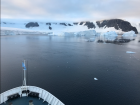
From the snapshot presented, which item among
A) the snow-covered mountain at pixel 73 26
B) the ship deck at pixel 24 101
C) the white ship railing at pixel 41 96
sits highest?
the snow-covered mountain at pixel 73 26

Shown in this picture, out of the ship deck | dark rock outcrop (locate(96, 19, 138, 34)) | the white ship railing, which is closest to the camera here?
the white ship railing

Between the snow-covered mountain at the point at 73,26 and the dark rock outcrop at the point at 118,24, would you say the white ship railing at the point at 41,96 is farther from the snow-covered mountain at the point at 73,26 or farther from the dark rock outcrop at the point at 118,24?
the dark rock outcrop at the point at 118,24

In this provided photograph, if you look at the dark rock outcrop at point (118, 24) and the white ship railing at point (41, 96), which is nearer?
the white ship railing at point (41, 96)

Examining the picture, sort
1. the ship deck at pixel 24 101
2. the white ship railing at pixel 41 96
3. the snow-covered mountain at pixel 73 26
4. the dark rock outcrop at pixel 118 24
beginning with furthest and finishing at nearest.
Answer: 1. the dark rock outcrop at pixel 118 24
2. the snow-covered mountain at pixel 73 26
3. the ship deck at pixel 24 101
4. the white ship railing at pixel 41 96

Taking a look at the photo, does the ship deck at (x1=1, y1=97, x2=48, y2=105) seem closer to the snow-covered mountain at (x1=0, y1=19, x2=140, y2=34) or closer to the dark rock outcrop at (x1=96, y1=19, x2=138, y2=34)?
the snow-covered mountain at (x1=0, y1=19, x2=140, y2=34)

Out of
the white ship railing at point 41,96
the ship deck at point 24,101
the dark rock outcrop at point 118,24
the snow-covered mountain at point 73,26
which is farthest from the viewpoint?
the dark rock outcrop at point 118,24

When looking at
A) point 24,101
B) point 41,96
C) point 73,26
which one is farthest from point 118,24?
point 24,101

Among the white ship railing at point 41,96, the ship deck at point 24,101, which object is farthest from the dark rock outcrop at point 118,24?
the ship deck at point 24,101

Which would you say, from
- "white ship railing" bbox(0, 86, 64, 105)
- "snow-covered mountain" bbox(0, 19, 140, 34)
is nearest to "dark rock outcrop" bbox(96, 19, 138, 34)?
"snow-covered mountain" bbox(0, 19, 140, 34)
